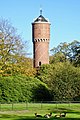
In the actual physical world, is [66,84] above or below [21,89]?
above

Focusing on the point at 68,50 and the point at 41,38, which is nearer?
the point at 41,38

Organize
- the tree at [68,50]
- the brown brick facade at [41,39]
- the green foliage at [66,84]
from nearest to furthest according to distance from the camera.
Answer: the green foliage at [66,84]
the brown brick facade at [41,39]
the tree at [68,50]

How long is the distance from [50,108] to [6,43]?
17.5 metres

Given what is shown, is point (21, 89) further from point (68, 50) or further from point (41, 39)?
point (68, 50)

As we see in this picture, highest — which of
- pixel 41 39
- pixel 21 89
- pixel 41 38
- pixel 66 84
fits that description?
pixel 41 38

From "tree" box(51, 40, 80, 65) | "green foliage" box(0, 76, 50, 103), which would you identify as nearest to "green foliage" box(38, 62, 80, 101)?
"green foliage" box(0, 76, 50, 103)

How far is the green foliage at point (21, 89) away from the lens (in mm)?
54094

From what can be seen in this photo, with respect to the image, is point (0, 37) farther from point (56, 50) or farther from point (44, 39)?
point (56, 50)

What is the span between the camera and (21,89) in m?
55.5

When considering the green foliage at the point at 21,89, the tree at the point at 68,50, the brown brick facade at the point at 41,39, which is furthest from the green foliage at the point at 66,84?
the tree at the point at 68,50

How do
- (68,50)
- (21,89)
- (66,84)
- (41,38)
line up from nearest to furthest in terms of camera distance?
(66,84) < (21,89) < (41,38) < (68,50)

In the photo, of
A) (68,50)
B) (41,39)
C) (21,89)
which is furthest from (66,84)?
(68,50)

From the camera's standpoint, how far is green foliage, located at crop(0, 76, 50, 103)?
54094mm

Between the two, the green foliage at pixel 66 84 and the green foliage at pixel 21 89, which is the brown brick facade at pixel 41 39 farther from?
the green foliage at pixel 66 84
